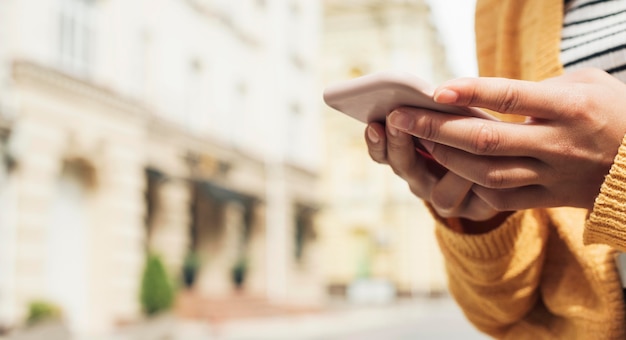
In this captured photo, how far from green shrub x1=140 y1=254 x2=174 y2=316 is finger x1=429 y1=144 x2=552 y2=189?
11469 mm

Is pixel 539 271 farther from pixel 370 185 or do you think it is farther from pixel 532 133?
pixel 370 185

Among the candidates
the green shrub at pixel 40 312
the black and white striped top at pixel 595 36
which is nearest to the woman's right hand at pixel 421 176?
the black and white striped top at pixel 595 36

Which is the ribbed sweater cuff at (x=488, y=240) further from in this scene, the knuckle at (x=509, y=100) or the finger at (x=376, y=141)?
the knuckle at (x=509, y=100)

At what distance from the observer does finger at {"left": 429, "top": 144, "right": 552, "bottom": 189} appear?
2.68 feet

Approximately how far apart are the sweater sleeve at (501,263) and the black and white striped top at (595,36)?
0.69ft

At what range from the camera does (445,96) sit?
0.77m

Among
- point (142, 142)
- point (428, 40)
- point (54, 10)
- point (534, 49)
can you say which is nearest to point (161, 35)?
point (142, 142)

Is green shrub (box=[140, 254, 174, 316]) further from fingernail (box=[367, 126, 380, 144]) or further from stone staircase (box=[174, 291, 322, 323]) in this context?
fingernail (box=[367, 126, 380, 144])

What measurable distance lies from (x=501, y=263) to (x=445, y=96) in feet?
1.23

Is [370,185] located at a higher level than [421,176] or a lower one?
higher

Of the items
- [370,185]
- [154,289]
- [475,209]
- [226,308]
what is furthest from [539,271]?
[370,185]

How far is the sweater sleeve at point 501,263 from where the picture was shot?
3.48 ft

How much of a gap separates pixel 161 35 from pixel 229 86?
285 cm

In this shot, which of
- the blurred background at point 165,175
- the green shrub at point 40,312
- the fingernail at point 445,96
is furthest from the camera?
the blurred background at point 165,175
